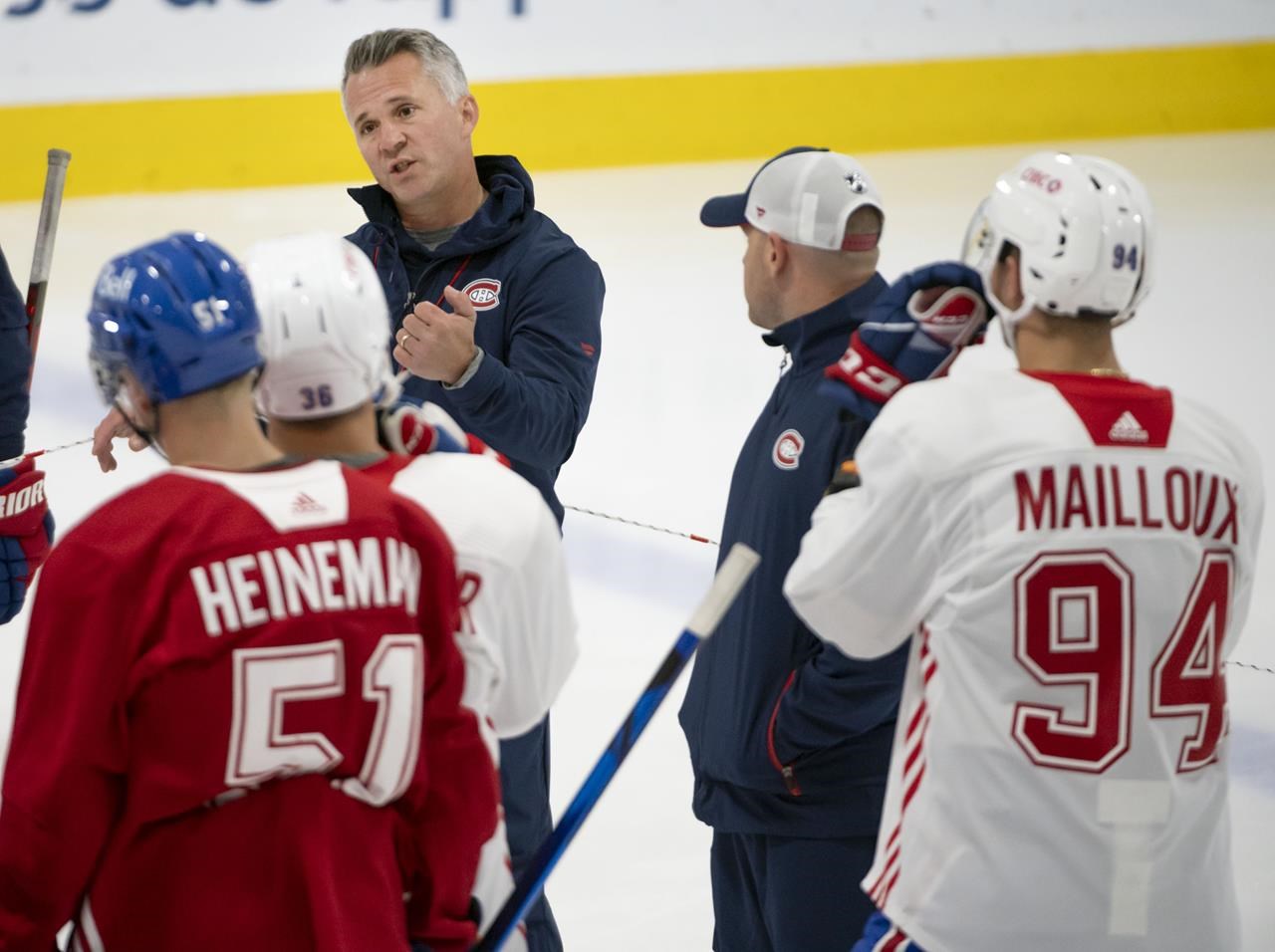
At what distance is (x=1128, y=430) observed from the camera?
1.54 metres

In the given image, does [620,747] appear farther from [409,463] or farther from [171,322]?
[171,322]

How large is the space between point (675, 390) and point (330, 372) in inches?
145

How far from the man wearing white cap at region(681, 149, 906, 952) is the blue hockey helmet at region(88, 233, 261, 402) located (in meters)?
0.74

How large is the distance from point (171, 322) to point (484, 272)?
125 centimetres

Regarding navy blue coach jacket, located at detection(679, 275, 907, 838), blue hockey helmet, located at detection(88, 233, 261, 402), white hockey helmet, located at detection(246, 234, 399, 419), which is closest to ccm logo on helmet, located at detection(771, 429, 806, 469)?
navy blue coach jacket, located at detection(679, 275, 907, 838)

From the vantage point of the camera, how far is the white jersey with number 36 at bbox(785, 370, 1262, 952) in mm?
1520

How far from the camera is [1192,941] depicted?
157 centimetres

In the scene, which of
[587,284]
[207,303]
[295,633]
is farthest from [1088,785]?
[587,284]

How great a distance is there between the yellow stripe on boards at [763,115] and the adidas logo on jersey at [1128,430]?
227 inches

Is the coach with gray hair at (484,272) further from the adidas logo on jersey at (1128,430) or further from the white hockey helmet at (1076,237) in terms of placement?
the adidas logo on jersey at (1128,430)

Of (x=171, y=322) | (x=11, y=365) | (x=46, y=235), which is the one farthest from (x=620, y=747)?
(x=46, y=235)

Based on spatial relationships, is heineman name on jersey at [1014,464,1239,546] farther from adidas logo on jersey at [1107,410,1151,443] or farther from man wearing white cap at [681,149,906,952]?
man wearing white cap at [681,149,906,952]

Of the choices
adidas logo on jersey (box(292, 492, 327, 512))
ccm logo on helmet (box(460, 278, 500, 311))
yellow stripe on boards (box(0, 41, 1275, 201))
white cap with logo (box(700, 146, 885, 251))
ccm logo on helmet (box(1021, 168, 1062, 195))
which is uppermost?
yellow stripe on boards (box(0, 41, 1275, 201))

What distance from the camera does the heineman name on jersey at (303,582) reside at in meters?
1.28
